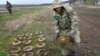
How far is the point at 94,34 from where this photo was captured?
15664 mm

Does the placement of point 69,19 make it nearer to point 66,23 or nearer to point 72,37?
point 66,23

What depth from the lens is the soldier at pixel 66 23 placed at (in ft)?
28.2

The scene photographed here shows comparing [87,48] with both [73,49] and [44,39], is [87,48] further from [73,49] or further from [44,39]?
[73,49]

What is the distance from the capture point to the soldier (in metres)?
8.60

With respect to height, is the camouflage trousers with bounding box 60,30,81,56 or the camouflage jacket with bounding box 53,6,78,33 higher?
the camouflage jacket with bounding box 53,6,78,33

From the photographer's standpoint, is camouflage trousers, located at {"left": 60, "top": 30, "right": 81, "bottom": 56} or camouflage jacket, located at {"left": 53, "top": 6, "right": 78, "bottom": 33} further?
camouflage trousers, located at {"left": 60, "top": 30, "right": 81, "bottom": 56}

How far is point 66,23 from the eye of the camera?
29.3 feet

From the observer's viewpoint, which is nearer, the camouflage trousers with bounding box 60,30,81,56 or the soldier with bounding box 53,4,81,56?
the soldier with bounding box 53,4,81,56

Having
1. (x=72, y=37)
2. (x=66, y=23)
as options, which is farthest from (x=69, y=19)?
Answer: (x=72, y=37)

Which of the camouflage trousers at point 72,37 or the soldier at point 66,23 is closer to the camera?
the soldier at point 66,23

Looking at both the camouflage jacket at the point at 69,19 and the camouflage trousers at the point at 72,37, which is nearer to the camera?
the camouflage jacket at the point at 69,19

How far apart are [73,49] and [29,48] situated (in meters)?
3.52

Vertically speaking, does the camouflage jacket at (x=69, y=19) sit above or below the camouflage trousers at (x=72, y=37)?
above

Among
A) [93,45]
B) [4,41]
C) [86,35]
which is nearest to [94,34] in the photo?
[86,35]
